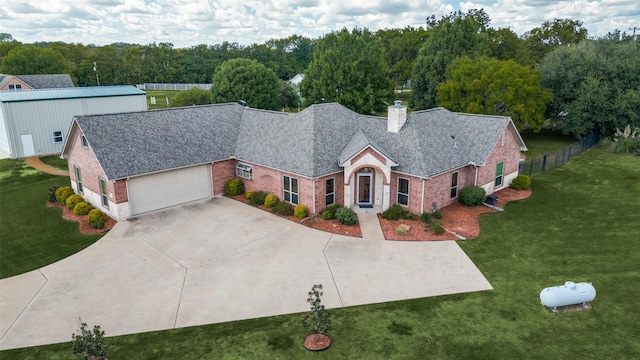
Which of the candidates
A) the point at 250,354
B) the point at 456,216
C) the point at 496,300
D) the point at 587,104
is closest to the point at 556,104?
the point at 587,104

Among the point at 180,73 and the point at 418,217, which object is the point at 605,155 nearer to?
the point at 418,217

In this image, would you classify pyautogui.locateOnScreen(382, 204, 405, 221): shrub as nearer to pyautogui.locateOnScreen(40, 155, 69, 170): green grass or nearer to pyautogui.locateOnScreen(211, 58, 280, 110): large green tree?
pyautogui.locateOnScreen(40, 155, 69, 170): green grass

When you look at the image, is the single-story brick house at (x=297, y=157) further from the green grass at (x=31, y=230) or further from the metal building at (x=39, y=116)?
the metal building at (x=39, y=116)

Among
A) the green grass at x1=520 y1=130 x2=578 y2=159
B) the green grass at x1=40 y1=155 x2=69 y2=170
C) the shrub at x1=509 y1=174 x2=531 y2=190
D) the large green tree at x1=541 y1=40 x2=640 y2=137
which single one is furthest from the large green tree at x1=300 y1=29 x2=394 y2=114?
the green grass at x1=40 y1=155 x2=69 y2=170

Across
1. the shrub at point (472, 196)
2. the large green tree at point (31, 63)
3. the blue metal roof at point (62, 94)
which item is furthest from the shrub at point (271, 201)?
the large green tree at point (31, 63)

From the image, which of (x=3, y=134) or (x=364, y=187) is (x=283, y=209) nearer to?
(x=364, y=187)

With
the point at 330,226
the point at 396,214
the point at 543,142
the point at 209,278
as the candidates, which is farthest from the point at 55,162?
the point at 543,142
